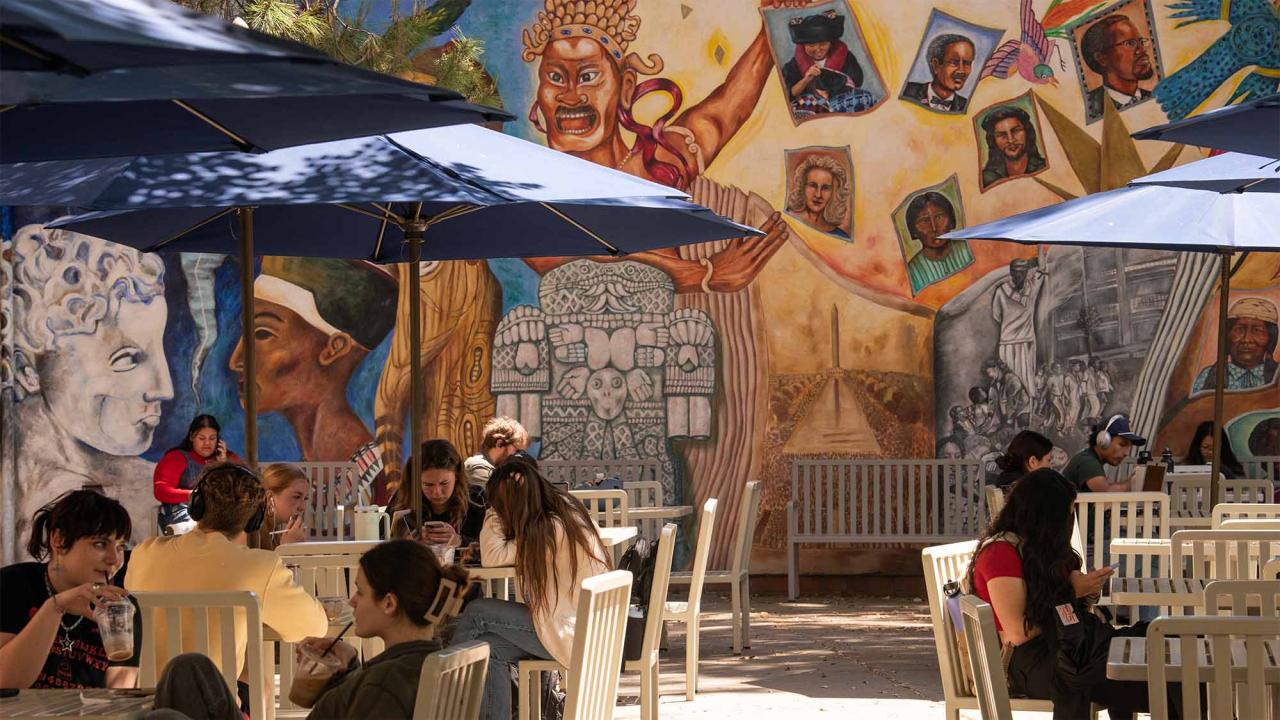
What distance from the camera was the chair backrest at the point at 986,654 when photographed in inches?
155

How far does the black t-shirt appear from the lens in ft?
13.8

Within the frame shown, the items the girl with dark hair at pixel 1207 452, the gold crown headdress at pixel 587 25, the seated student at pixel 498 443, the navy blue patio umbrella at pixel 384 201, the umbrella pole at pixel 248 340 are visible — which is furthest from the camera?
the gold crown headdress at pixel 587 25

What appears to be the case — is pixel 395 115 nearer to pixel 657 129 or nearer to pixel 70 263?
pixel 657 129

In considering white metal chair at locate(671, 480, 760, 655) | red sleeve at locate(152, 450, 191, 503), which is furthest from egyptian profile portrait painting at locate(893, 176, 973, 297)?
red sleeve at locate(152, 450, 191, 503)

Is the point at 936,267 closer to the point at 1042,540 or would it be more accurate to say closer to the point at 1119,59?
the point at 1119,59

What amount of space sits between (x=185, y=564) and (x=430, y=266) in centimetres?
858

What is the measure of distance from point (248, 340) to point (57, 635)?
2167 millimetres

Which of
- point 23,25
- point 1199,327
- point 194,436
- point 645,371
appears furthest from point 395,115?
point 1199,327

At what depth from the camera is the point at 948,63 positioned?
12688 mm

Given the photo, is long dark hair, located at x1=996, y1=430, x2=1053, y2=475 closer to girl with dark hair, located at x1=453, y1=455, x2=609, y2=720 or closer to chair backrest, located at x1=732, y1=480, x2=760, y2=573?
chair backrest, located at x1=732, y1=480, x2=760, y2=573

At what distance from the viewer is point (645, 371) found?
12.8 metres

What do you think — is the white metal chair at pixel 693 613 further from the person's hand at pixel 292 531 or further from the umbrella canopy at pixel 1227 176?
the umbrella canopy at pixel 1227 176

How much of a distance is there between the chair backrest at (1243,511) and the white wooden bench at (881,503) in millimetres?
4685

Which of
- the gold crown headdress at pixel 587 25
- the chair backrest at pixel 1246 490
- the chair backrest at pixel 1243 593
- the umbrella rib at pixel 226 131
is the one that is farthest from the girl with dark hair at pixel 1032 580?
the gold crown headdress at pixel 587 25
